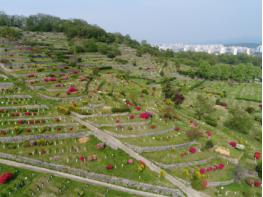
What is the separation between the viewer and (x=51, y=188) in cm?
3484

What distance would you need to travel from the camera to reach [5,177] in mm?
34781

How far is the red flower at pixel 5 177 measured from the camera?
34469mm

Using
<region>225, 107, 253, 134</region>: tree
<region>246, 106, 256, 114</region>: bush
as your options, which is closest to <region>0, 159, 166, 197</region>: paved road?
<region>225, 107, 253, 134</region>: tree

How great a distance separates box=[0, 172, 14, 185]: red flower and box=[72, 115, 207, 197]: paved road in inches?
655

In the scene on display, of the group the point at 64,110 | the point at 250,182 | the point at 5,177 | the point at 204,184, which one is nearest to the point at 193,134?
the point at 204,184

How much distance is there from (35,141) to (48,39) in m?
107

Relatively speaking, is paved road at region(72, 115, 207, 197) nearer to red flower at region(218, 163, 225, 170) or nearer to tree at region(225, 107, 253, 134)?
red flower at region(218, 163, 225, 170)

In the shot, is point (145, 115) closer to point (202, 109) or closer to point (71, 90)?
point (71, 90)

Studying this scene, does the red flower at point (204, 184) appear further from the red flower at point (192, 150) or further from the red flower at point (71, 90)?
the red flower at point (71, 90)

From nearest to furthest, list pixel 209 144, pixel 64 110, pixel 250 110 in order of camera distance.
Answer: pixel 209 144 → pixel 64 110 → pixel 250 110

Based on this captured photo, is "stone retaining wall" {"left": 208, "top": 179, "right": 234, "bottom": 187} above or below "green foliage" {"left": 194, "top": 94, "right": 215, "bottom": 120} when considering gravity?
below

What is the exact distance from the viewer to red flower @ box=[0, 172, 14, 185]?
34.5 m

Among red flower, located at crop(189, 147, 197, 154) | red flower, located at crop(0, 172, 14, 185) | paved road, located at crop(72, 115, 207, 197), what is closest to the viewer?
red flower, located at crop(0, 172, 14, 185)

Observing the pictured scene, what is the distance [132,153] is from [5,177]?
20.6 m
